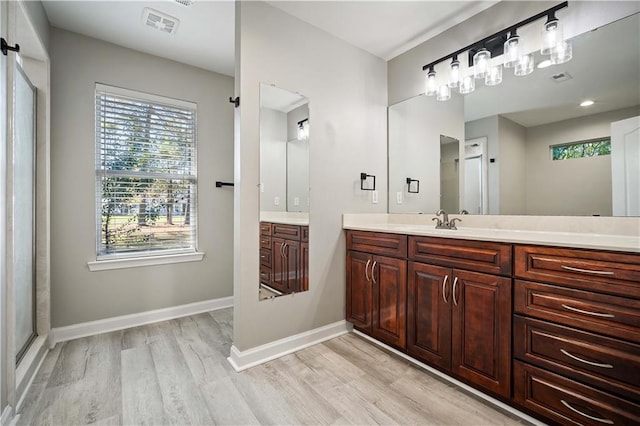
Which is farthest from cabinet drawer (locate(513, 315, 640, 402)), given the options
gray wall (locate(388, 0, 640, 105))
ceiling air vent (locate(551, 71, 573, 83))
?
gray wall (locate(388, 0, 640, 105))

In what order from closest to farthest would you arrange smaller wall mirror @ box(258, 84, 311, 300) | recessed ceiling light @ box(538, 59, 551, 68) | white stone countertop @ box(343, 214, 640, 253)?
white stone countertop @ box(343, 214, 640, 253) → recessed ceiling light @ box(538, 59, 551, 68) → smaller wall mirror @ box(258, 84, 311, 300)

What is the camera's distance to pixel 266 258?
83.2 inches

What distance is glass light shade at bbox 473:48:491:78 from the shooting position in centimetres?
209

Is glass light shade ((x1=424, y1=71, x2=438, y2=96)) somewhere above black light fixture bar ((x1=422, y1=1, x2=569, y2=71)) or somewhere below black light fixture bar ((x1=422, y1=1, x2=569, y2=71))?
below

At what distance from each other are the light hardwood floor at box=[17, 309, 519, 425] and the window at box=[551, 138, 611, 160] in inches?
63.6

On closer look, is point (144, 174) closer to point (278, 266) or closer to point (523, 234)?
point (278, 266)

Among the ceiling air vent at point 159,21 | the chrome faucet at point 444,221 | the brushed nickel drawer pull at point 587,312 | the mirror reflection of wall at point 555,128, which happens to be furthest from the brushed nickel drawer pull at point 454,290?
the ceiling air vent at point 159,21

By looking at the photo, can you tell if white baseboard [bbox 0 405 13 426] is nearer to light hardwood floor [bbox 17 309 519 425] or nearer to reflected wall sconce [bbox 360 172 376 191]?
light hardwood floor [bbox 17 309 519 425]

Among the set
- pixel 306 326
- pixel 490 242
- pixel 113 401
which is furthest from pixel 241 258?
pixel 490 242

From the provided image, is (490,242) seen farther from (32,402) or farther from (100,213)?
(100,213)

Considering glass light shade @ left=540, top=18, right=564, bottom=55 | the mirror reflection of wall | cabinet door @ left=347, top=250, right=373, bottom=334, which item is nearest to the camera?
the mirror reflection of wall

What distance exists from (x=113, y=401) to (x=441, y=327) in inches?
78.4

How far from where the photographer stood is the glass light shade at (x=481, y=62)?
6.84 ft

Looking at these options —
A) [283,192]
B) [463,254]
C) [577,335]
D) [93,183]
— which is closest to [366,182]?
[283,192]
